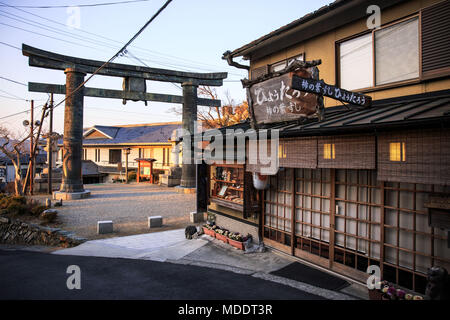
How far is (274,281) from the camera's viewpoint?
6.73 meters

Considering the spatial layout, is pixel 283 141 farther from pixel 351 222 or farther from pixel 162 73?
pixel 162 73

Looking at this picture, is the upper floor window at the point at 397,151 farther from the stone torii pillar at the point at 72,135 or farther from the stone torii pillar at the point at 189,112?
the stone torii pillar at the point at 72,135

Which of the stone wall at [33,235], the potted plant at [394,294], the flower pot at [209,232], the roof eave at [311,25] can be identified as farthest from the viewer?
the stone wall at [33,235]

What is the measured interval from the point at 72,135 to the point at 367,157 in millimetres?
19568

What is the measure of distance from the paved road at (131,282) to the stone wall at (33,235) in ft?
8.32

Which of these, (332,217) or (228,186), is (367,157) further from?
(228,186)

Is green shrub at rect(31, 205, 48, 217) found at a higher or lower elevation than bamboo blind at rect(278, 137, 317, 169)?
lower

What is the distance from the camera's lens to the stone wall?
11.1 metres

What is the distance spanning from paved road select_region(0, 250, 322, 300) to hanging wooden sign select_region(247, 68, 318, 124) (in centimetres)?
409

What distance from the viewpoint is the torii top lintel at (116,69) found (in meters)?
18.4

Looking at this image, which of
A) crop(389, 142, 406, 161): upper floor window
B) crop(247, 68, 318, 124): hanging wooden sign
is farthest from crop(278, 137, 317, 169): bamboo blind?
crop(389, 142, 406, 161): upper floor window

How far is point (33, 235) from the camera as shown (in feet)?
42.1

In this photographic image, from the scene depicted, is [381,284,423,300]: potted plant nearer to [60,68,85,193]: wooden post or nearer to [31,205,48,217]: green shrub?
[31,205,48,217]: green shrub

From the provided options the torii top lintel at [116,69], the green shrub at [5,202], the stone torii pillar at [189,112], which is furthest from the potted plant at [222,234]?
the torii top lintel at [116,69]
